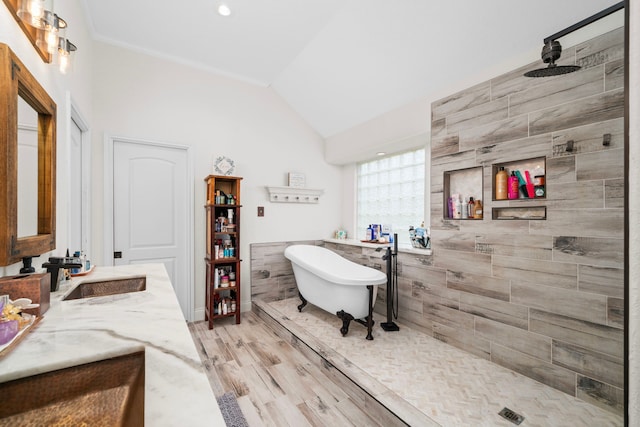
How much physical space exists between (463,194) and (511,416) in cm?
158

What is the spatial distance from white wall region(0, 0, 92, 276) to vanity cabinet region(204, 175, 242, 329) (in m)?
1.28

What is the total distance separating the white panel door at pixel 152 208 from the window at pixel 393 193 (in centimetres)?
231

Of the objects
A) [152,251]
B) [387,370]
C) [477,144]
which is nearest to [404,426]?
[387,370]

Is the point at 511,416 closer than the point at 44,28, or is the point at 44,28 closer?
the point at 44,28

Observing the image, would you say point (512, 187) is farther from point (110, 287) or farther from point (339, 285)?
point (110, 287)

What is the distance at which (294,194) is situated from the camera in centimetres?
381

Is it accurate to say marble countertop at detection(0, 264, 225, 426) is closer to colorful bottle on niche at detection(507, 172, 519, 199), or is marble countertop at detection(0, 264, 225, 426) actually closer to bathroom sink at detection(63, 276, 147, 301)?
bathroom sink at detection(63, 276, 147, 301)

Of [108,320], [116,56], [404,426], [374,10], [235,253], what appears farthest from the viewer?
[235,253]

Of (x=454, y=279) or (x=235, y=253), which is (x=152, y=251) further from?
(x=454, y=279)

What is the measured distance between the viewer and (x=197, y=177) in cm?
318

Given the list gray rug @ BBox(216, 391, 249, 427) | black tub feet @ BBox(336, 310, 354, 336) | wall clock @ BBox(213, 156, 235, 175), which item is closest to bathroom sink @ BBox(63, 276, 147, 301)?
gray rug @ BBox(216, 391, 249, 427)

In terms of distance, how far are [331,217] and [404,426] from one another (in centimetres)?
290

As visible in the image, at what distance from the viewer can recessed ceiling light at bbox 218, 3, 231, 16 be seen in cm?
237

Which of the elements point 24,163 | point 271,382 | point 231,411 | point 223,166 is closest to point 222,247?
point 223,166
